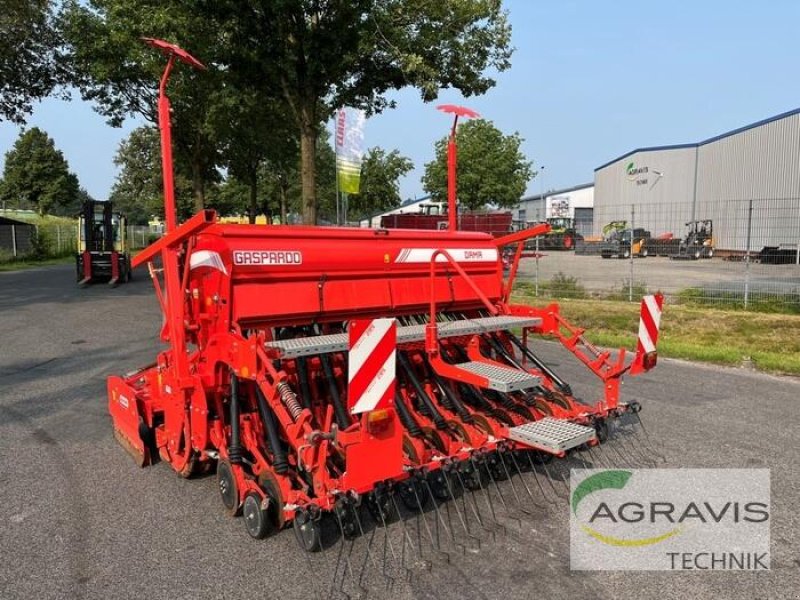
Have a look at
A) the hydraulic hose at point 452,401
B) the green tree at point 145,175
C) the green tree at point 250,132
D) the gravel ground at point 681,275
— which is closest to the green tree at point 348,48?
the green tree at point 250,132

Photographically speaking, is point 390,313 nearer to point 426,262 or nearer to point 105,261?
point 426,262

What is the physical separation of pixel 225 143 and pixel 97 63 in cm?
734

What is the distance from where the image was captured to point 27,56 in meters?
20.3

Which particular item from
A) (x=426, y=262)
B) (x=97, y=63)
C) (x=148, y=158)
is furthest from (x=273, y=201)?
(x=426, y=262)

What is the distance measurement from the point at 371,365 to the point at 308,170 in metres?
10.8

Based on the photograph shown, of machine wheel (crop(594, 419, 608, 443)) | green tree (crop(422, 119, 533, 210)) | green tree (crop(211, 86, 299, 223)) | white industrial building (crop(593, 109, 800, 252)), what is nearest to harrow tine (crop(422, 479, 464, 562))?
machine wheel (crop(594, 419, 608, 443))

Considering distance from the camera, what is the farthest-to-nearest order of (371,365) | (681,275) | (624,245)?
(624,245), (681,275), (371,365)

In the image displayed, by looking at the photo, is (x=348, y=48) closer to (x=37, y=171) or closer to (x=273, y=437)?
(x=273, y=437)

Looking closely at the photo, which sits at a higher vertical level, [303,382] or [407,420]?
[303,382]

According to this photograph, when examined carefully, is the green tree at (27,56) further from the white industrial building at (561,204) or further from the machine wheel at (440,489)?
the white industrial building at (561,204)

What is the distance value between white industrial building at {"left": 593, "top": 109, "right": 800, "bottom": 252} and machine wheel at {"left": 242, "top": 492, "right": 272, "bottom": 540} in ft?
49.1

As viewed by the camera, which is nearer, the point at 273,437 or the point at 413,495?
the point at 273,437

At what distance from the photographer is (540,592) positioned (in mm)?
2916

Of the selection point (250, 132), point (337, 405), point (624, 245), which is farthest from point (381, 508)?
point (624, 245)
